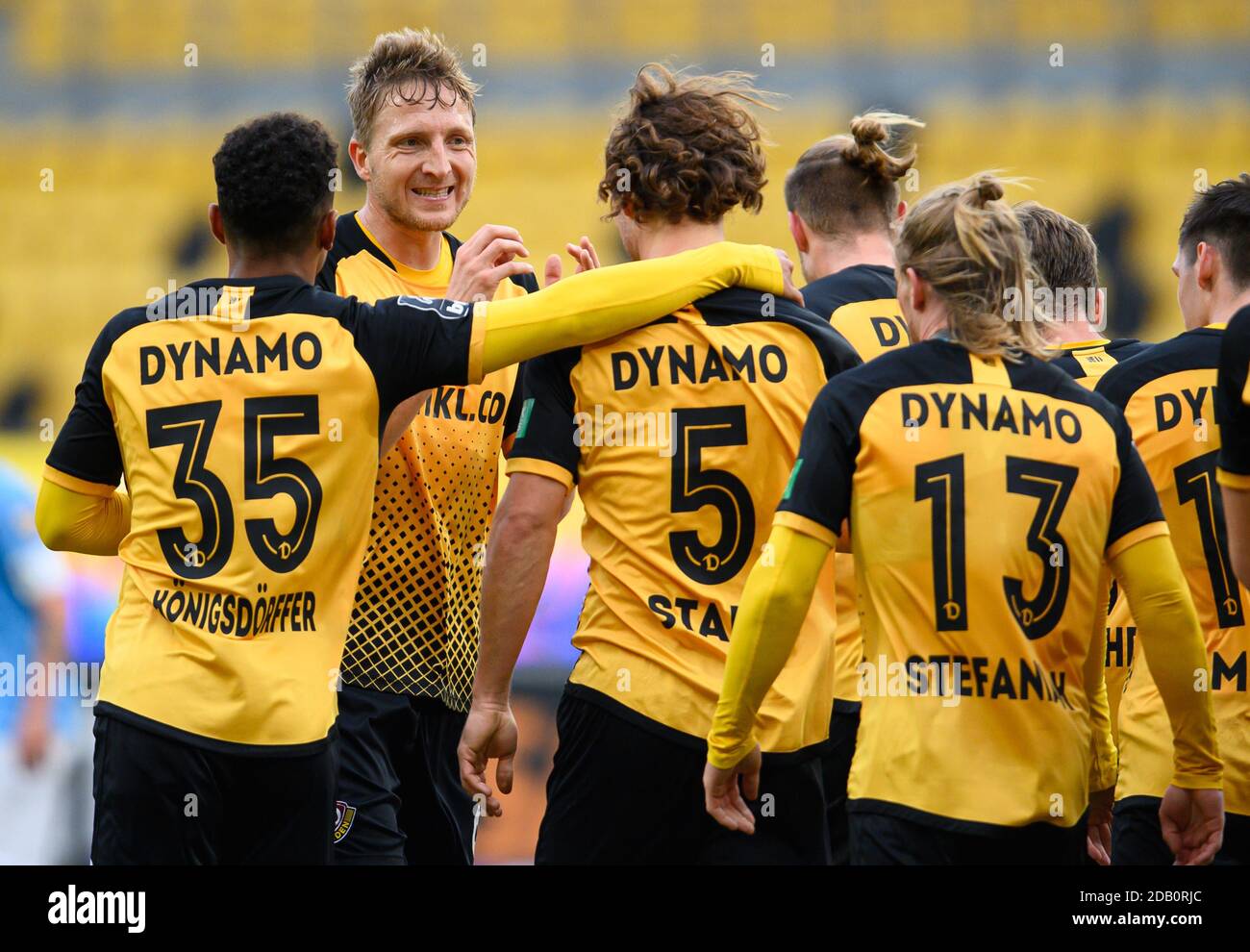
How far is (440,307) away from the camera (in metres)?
3.29

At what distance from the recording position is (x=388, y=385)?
3188 millimetres

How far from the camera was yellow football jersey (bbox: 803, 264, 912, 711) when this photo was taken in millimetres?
4074

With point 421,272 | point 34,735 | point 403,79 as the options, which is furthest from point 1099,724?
point 34,735

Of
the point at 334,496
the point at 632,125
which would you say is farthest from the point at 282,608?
the point at 632,125

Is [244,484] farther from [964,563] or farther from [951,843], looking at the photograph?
[951,843]

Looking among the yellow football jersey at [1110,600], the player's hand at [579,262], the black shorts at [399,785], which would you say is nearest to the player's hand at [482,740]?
the black shorts at [399,785]

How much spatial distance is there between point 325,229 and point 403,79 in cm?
103

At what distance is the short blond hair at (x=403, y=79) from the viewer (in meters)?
4.18

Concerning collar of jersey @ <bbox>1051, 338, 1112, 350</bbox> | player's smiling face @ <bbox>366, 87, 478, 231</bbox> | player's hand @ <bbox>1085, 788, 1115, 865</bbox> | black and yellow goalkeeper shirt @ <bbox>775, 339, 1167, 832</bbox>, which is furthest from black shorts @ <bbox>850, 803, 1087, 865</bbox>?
player's smiling face @ <bbox>366, 87, 478, 231</bbox>

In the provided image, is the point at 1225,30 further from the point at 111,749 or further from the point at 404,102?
the point at 111,749

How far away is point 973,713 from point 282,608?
1.34m

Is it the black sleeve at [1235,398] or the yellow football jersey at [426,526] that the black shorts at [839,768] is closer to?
the yellow football jersey at [426,526]

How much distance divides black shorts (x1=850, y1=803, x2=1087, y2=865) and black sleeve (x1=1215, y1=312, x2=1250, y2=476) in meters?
0.85

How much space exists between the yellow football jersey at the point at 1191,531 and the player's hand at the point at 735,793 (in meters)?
1.15
